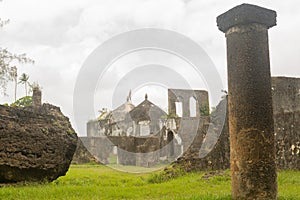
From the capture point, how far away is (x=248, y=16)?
564 cm

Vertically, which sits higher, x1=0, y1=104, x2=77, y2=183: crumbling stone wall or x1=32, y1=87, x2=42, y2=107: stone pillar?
x1=32, y1=87, x2=42, y2=107: stone pillar

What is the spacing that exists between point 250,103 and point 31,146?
5795 mm

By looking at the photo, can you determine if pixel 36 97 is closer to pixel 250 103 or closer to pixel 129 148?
pixel 129 148

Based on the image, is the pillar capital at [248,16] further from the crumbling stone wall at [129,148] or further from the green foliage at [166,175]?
the crumbling stone wall at [129,148]

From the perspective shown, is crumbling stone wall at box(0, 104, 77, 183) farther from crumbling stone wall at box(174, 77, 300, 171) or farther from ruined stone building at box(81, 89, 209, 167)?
ruined stone building at box(81, 89, 209, 167)

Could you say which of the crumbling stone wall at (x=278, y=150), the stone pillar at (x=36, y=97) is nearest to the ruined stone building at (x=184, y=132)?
the crumbling stone wall at (x=278, y=150)

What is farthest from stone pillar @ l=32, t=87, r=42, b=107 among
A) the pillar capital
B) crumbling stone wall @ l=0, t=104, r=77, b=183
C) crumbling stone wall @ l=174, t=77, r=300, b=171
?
the pillar capital

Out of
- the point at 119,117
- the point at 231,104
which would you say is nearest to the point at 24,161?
the point at 231,104

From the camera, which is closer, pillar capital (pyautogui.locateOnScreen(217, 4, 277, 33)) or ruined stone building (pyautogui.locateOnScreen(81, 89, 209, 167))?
pillar capital (pyautogui.locateOnScreen(217, 4, 277, 33))

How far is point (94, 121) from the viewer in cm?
3762

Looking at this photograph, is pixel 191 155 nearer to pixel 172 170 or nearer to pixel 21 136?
pixel 172 170

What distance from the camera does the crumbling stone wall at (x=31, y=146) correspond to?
9.19 metres

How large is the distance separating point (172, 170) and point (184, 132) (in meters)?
12.1

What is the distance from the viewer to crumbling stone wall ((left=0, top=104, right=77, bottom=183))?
9188 mm
